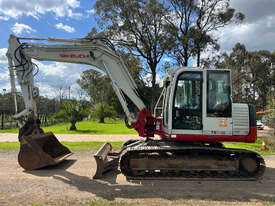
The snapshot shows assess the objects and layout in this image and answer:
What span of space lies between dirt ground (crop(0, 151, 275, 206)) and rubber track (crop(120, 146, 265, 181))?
0.18 metres

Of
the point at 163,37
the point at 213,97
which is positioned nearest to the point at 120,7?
the point at 163,37

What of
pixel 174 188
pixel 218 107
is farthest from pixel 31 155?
pixel 218 107

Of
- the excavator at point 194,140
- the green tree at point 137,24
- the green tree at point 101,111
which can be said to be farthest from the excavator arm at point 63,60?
the green tree at point 101,111

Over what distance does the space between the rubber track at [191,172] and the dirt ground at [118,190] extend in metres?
0.18

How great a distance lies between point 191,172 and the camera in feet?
20.3

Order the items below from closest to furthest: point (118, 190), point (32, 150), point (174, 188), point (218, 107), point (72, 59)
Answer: point (118, 190) < point (174, 188) < point (218, 107) < point (32, 150) < point (72, 59)

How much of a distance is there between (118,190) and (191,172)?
7.37ft

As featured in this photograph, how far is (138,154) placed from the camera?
20.4 feet

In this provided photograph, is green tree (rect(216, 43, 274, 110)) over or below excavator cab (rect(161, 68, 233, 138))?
over

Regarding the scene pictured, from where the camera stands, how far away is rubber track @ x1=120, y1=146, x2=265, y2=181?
237 inches

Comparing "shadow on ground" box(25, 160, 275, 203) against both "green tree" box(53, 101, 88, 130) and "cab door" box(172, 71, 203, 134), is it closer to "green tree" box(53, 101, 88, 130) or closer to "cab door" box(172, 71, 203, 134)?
"cab door" box(172, 71, 203, 134)

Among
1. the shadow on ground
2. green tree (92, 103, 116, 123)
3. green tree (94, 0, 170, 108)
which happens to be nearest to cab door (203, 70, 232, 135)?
the shadow on ground

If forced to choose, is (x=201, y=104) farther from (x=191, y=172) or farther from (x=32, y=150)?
(x=32, y=150)

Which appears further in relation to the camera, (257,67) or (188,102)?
(257,67)
